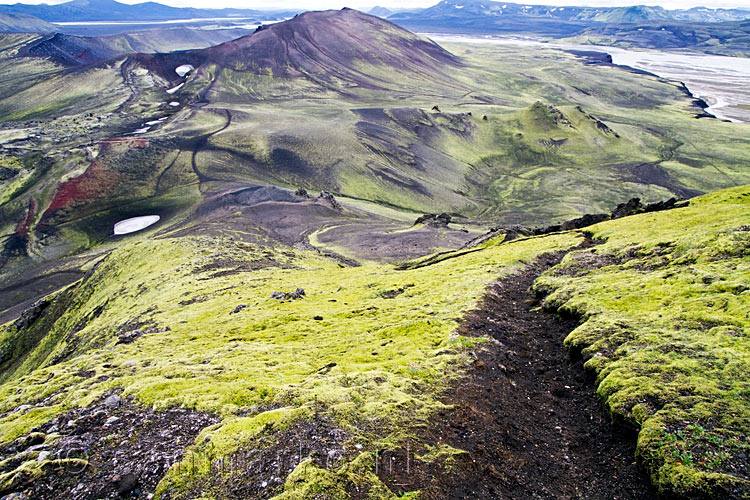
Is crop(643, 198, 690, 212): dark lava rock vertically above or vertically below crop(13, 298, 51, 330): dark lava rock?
above

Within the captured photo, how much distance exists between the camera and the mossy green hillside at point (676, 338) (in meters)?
12.6

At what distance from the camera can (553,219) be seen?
12888 cm

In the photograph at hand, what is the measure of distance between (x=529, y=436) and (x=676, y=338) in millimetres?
8731

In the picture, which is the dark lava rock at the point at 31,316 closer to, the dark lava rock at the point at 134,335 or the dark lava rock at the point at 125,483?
the dark lava rock at the point at 134,335

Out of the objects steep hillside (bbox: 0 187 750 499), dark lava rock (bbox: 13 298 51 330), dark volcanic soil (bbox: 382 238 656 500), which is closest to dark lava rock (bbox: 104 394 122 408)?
steep hillside (bbox: 0 187 750 499)

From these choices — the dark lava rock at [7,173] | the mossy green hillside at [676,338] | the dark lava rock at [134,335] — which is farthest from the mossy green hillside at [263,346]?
the dark lava rock at [7,173]

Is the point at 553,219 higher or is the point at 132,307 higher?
the point at 132,307

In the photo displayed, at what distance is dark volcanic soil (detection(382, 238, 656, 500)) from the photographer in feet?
42.2

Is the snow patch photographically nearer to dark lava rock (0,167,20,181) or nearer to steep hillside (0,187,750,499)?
dark lava rock (0,167,20,181)

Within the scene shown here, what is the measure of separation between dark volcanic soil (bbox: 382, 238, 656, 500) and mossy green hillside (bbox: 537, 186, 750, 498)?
97cm

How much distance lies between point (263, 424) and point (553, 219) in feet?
430

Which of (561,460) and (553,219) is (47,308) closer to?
(561,460)

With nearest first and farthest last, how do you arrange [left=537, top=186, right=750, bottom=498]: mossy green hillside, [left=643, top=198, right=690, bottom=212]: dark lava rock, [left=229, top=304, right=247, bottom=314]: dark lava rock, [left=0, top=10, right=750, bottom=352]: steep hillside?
[left=537, top=186, right=750, bottom=498]: mossy green hillside → [left=229, top=304, right=247, bottom=314]: dark lava rock → [left=643, top=198, right=690, bottom=212]: dark lava rock → [left=0, top=10, right=750, bottom=352]: steep hillside

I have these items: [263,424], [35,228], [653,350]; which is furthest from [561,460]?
[35,228]
